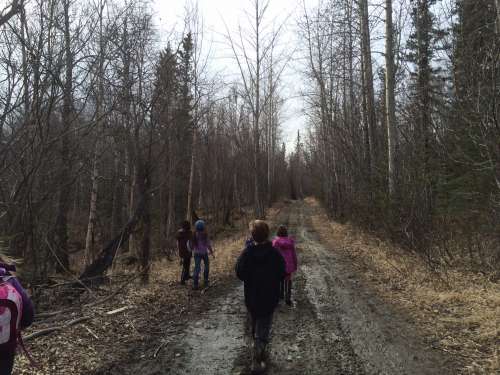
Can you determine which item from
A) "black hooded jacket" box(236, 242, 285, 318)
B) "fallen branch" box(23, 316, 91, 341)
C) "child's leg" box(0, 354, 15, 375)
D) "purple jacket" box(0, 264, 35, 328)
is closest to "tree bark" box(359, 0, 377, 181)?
"black hooded jacket" box(236, 242, 285, 318)

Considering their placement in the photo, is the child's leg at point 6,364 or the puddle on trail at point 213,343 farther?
the puddle on trail at point 213,343

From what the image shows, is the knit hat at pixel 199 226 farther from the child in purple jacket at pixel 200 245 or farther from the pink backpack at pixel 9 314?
the pink backpack at pixel 9 314

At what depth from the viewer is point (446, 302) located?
721 cm

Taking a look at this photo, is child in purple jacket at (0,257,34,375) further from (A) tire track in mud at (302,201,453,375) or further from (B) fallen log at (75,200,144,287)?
(B) fallen log at (75,200,144,287)

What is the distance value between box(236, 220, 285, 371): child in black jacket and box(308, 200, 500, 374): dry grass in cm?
230

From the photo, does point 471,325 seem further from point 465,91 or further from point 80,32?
point 80,32

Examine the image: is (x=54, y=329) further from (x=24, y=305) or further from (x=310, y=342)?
(x=310, y=342)

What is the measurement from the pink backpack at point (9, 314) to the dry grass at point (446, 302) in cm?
455

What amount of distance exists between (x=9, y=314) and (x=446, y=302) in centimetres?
688

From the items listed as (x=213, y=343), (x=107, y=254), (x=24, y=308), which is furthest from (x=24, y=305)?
(x=107, y=254)

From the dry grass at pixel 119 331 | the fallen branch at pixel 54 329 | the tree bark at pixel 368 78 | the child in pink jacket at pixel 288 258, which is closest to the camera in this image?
the dry grass at pixel 119 331

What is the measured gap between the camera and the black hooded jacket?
489 centimetres

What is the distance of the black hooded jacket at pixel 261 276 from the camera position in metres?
4.89

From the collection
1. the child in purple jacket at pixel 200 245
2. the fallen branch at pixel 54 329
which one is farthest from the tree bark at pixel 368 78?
the fallen branch at pixel 54 329
